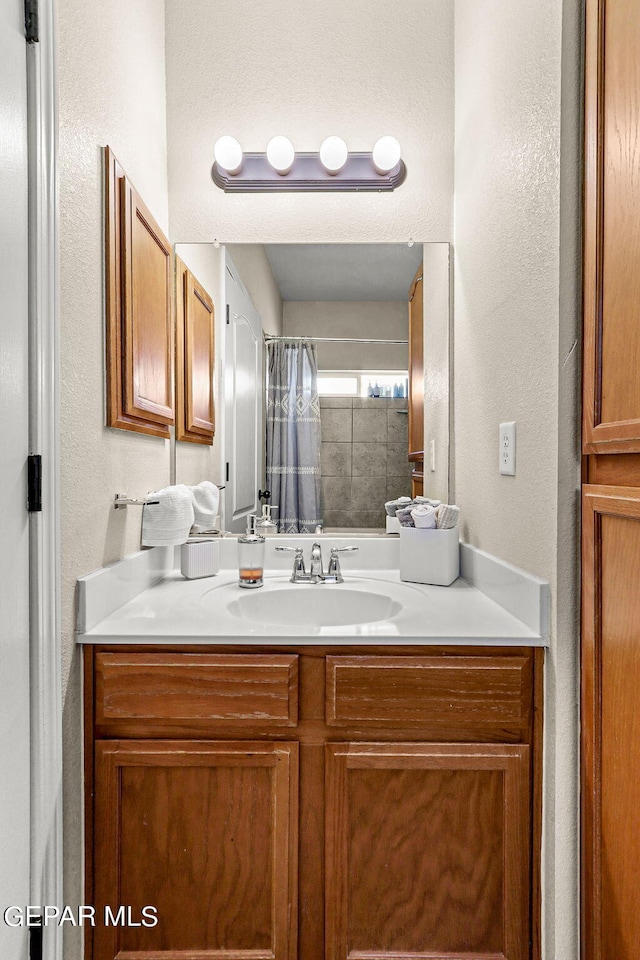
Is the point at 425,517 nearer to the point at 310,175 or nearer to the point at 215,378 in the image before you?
the point at 215,378

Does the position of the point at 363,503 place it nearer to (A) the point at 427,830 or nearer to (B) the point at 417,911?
(A) the point at 427,830

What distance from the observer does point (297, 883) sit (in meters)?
1.07

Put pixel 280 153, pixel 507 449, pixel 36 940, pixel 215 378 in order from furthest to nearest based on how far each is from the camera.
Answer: pixel 215 378, pixel 280 153, pixel 507 449, pixel 36 940

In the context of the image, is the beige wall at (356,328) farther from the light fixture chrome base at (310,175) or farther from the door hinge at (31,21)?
the door hinge at (31,21)

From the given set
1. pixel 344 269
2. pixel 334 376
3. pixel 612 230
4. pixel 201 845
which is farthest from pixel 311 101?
pixel 201 845

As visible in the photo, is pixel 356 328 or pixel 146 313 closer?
pixel 146 313

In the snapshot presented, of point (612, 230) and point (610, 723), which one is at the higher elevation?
point (612, 230)

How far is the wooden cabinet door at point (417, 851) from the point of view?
41.8 inches

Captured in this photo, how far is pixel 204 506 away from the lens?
64.9 inches

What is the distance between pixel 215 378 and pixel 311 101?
2.93 ft

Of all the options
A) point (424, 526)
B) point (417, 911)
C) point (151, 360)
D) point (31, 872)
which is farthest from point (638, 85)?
point (31, 872)

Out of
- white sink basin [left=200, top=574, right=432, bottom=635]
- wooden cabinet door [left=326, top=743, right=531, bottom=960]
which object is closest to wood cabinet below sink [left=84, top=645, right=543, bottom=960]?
wooden cabinet door [left=326, top=743, right=531, bottom=960]

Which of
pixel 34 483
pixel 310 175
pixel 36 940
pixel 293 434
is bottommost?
pixel 36 940

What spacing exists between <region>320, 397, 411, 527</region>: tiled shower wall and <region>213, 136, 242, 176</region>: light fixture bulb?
740 mm
